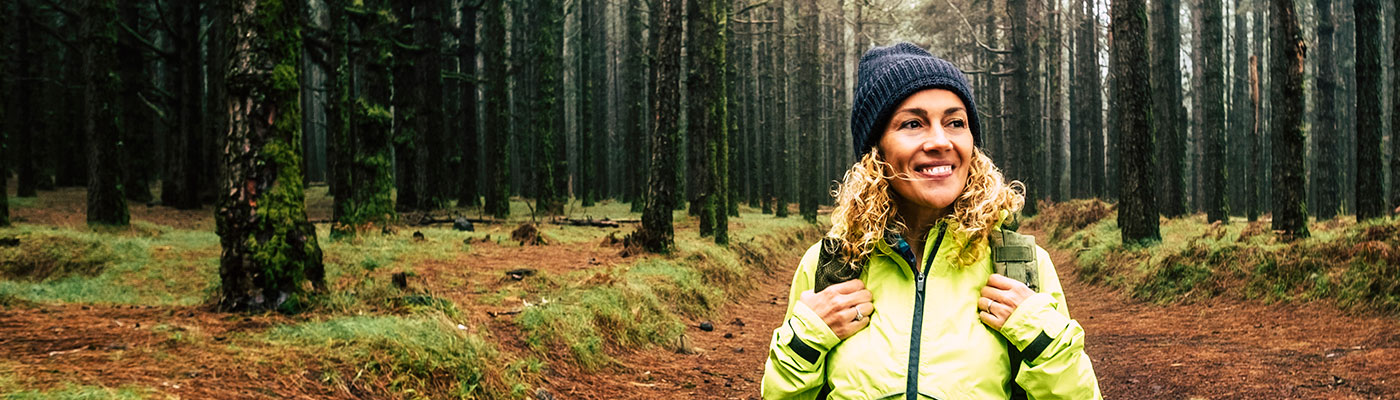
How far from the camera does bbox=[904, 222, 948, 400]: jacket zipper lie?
2002 mm

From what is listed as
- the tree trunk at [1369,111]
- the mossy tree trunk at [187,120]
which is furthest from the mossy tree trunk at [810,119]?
the mossy tree trunk at [187,120]

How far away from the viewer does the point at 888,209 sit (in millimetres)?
2180

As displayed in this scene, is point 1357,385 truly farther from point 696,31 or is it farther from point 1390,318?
point 696,31

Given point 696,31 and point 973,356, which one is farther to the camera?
point 696,31

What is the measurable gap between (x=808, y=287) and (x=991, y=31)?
3607 cm

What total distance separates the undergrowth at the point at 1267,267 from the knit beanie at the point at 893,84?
8.38 meters

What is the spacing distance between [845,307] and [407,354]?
12.8 feet

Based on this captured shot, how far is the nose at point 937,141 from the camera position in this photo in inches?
81.9

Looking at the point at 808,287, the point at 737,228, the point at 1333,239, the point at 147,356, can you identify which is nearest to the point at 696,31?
the point at 737,228

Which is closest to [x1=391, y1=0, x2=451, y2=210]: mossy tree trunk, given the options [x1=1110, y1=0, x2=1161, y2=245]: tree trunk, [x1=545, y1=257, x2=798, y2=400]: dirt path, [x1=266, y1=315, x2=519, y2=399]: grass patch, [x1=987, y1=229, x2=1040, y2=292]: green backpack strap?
[x1=545, y1=257, x2=798, y2=400]: dirt path

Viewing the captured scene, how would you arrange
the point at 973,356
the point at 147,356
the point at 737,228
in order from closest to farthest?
1. the point at 973,356
2. the point at 147,356
3. the point at 737,228

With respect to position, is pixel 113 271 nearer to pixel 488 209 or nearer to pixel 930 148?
pixel 930 148

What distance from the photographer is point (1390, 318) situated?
25.9ft

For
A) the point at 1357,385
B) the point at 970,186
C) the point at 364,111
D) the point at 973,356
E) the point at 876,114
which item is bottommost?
the point at 1357,385
